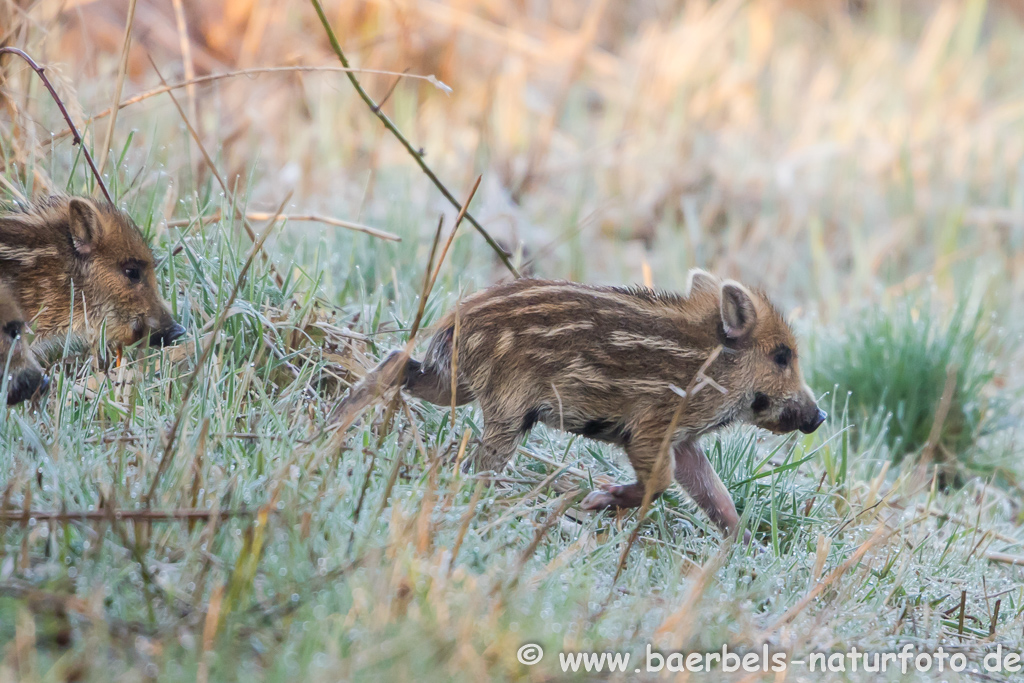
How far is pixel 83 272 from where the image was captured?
159 inches

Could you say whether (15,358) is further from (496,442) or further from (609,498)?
(609,498)

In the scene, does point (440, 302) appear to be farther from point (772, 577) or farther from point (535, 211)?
point (535, 211)

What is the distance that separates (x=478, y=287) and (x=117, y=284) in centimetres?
206

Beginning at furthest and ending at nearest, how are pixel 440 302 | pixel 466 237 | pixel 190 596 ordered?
pixel 466 237 < pixel 440 302 < pixel 190 596

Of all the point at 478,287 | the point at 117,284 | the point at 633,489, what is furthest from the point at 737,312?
the point at 117,284

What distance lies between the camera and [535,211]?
8.52 metres

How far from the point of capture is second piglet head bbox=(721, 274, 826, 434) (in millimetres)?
3805

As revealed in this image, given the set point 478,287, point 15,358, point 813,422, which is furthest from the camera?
point 478,287

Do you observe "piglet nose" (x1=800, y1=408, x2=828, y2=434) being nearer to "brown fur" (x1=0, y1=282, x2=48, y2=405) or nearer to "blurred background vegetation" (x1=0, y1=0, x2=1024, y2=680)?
"blurred background vegetation" (x1=0, y1=0, x2=1024, y2=680)

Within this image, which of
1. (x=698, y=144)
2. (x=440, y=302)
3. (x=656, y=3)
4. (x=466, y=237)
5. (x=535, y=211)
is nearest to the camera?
(x=440, y=302)

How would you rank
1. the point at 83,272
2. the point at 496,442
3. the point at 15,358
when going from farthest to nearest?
the point at 83,272 → the point at 496,442 → the point at 15,358

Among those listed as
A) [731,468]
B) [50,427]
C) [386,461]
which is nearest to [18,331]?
[50,427]

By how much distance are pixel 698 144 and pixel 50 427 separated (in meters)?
7.41

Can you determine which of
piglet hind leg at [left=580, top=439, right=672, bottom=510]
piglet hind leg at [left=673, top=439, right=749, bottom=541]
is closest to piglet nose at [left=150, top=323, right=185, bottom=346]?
piglet hind leg at [left=580, top=439, right=672, bottom=510]
